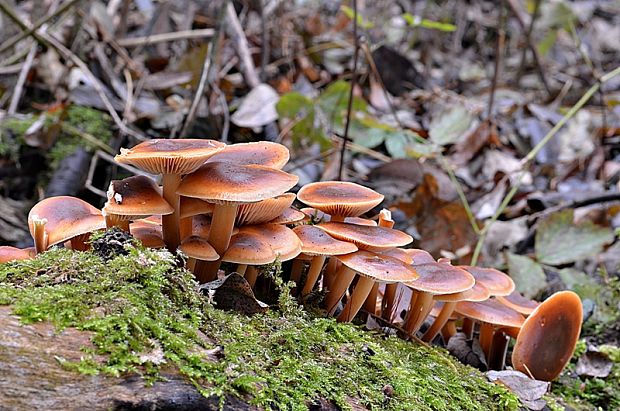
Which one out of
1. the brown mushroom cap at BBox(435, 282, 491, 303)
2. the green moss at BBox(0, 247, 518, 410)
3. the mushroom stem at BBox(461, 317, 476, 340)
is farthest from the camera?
the mushroom stem at BBox(461, 317, 476, 340)

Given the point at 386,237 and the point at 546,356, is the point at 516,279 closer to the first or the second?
the point at 546,356

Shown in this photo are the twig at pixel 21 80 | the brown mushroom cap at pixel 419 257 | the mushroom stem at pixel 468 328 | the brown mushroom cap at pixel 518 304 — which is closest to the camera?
the brown mushroom cap at pixel 419 257

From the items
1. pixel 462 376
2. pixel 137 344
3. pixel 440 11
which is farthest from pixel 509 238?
pixel 440 11

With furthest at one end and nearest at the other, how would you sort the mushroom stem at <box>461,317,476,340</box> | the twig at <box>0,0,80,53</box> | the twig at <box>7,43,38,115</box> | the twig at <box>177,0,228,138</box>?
1. the twig at <box>7,43,38,115</box>
2. the twig at <box>0,0,80,53</box>
3. the twig at <box>177,0,228,138</box>
4. the mushroom stem at <box>461,317,476,340</box>

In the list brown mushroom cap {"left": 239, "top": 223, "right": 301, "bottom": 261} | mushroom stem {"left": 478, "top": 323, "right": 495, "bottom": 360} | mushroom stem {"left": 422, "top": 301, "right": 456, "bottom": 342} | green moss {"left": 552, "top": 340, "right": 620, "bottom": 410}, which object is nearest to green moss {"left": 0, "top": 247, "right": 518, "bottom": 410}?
brown mushroom cap {"left": 239, "top": 223, "right": 301, "bottom": 261}

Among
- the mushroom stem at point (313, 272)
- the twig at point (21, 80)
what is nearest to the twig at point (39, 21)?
the twig at point (21, 80)

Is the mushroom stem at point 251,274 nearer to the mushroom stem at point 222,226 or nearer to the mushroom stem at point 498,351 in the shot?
the mushroom stem at point 222,226

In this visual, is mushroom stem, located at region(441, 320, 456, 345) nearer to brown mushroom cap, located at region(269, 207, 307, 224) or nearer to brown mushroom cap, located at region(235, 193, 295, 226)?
brown mushroom cap, located at region(269, 207, 307, 224)
